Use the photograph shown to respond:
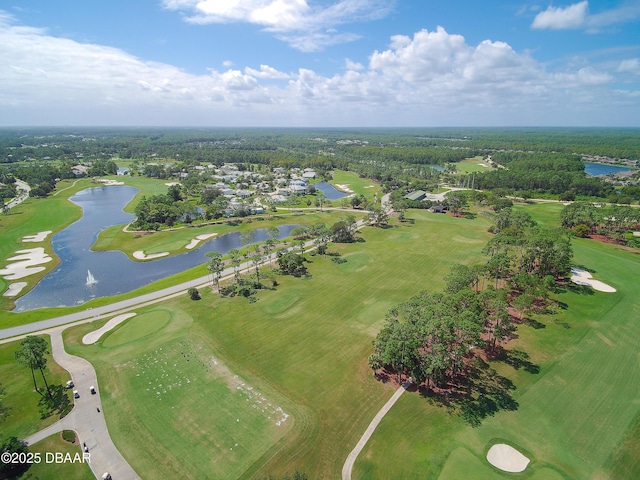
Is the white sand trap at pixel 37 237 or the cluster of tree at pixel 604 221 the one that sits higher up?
the cluster of tree at pixel 604 221

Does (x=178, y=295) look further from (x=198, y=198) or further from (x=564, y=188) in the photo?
(x=564, y=188)

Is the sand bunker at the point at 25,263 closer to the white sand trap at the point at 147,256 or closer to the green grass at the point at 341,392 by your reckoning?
the white sand trap at the point at 147,256

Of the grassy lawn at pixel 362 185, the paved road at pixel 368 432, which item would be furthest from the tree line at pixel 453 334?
the grassy lawn at pixel 362 185

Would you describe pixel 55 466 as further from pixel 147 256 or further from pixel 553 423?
pixel 147 256

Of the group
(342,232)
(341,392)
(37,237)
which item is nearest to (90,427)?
(341,392)

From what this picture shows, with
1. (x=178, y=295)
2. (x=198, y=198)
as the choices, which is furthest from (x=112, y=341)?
(x=198, y=198)

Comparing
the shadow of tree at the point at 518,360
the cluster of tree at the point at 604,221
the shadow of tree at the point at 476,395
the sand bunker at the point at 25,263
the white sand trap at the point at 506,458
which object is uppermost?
the cluster of tree at the point at 604,221

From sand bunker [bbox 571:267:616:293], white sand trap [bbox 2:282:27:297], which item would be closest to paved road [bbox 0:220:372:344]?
white sand trap [bbox 2:282:27:297]
